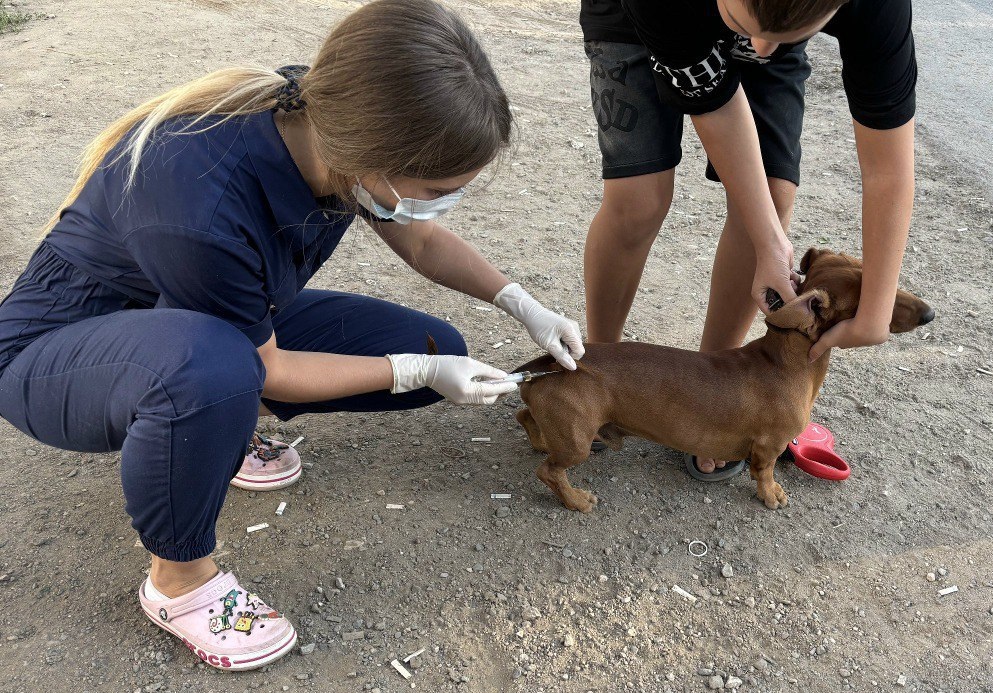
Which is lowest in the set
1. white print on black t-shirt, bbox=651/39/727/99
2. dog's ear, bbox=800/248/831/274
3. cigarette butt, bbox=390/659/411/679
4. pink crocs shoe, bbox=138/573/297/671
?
cigarette butt, bbox=390/659/411/679

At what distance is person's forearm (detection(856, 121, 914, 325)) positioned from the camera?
2.42m

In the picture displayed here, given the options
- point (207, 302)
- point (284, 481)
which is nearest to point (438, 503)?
point (284, 481)

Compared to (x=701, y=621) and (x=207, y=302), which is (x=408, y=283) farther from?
(x=701, y=621)

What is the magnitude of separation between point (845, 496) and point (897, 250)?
1.08 m

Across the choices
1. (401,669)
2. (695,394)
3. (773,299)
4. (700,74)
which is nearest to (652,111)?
(700,74)

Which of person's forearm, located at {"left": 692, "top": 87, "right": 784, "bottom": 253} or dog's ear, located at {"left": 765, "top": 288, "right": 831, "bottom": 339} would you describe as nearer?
person's forearm, located at {"left": 692, "top": 87, "right": 784, "bottom": 253}

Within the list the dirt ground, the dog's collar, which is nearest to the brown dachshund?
the dog's collar

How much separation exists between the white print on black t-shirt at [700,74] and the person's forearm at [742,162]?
12 cm

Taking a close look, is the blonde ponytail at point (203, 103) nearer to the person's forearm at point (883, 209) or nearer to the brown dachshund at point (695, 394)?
the brown dachshund at point (695, 394)

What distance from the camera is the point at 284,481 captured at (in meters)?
3.12

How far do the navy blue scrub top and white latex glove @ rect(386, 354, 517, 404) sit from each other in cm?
53

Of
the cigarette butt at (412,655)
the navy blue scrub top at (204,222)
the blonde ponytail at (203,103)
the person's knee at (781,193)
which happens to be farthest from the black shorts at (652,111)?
the cigarette butt at (412,655)

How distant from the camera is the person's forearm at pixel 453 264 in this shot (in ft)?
10.4

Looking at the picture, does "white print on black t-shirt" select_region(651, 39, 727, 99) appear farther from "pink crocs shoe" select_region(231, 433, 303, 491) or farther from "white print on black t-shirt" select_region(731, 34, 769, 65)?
"pink crocs shoe" select_region(231, 433, 303, 491)
